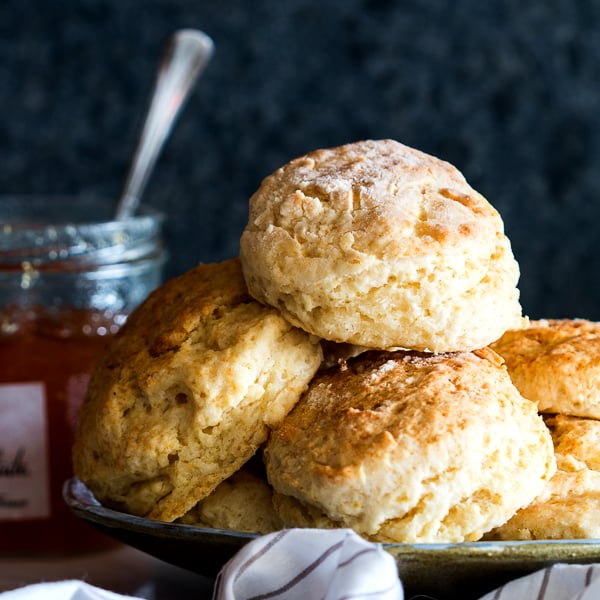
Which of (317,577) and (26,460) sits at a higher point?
(317,577)

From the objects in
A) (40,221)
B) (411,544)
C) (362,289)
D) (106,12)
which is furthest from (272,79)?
(411,544)

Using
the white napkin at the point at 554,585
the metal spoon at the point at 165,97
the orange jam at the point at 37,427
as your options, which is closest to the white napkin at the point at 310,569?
the white napkin at the point at 554,585

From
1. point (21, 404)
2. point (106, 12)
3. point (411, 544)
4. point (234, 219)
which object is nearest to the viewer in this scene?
point (411, 544)

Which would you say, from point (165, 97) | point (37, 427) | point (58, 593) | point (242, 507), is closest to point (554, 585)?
point (242, 507)

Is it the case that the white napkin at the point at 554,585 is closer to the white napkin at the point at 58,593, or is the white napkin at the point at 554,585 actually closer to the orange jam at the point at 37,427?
the white napkin at the point at 58,593

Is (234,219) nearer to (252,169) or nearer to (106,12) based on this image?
(252,169)

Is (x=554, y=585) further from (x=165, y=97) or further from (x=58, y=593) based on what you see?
(x=165, y=97)
